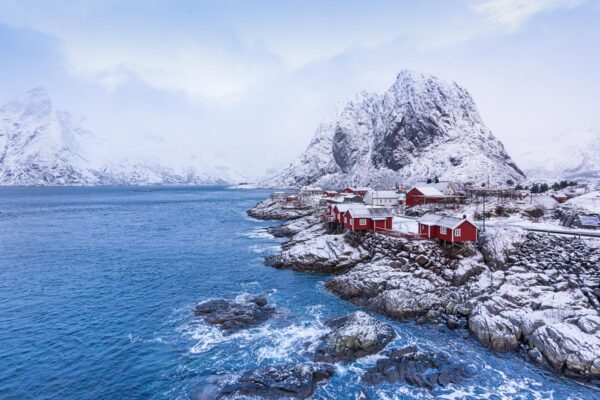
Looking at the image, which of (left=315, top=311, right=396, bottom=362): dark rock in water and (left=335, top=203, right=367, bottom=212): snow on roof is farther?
(left=335, top=203, right=367, bottom=212): snow on roof

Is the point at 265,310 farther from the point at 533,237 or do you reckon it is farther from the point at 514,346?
the point at 533,237

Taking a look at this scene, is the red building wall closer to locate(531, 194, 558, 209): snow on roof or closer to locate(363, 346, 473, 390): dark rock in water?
locate(531, 194, 558, 209): snow on roof

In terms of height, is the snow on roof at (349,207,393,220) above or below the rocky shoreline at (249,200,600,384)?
above

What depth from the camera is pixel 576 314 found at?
29.1m

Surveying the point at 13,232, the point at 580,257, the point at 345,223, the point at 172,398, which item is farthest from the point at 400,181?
the point at 172,398

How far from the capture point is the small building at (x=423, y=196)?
8350 cm

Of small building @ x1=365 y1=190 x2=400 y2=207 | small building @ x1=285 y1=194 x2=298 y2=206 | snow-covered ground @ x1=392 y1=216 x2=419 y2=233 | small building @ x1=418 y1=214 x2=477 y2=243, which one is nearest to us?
small building @ x1=418 y1=214 x2=477 y2=243

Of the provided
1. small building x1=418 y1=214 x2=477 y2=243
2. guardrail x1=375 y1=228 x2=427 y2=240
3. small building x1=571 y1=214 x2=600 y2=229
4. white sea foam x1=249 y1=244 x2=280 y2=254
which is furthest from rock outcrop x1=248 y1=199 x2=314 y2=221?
small building x1=571 y1=214 x2=600 y2=229

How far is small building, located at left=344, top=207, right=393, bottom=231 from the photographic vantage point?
51500mm

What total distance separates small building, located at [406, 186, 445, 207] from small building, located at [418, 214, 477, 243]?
129 feet

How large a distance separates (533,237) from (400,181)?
138 m

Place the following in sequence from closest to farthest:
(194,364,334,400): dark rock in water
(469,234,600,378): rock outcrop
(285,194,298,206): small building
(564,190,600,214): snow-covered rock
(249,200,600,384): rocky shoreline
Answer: (194,364,334,400): dark rock in water
(469,234,600,378): rock outcrop
(249,200,600,384): rocky shoreline
(564,190,600,214): snow-covered rock
(285,194,298,206): small building

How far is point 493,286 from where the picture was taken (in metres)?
35.8

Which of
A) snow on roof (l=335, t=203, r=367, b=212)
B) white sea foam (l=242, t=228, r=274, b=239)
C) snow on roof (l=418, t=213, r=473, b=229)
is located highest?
snow on roof (l=335, t=203, r=367, b=212)
